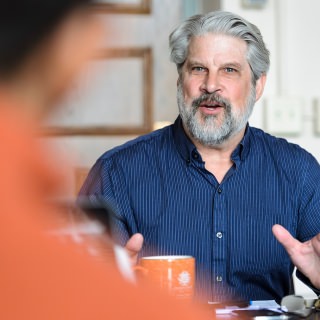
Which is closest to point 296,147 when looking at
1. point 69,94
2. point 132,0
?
point 132,0

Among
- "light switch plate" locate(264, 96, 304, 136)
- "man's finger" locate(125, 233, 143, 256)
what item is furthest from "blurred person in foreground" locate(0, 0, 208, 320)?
"light switch plate" locate(264, 96, 304, 136)

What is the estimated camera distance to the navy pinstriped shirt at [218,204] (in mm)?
1718

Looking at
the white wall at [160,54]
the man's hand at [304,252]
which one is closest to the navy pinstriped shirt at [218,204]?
the man's hand at [304,252]

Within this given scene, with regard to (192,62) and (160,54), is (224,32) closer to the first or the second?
(192,62)

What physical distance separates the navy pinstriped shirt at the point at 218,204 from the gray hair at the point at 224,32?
0.61ft

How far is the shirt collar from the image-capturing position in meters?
1.85

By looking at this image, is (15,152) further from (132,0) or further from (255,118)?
(132,0)

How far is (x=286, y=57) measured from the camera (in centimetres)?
236

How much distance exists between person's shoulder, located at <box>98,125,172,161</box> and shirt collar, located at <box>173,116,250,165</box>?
0.03 meters

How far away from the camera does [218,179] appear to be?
1.82 m

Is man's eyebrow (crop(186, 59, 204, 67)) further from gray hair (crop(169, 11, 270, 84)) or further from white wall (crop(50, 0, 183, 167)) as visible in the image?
white wall (crop(50, 0, 183, 167))

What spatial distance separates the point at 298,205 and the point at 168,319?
1578mm

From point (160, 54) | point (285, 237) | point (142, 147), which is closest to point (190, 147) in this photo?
point (142, 147)

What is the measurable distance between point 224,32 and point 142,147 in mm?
368
